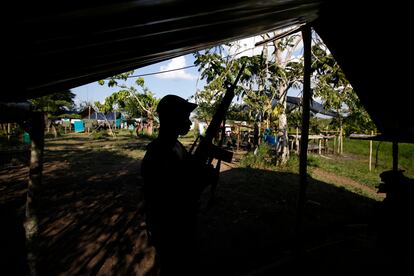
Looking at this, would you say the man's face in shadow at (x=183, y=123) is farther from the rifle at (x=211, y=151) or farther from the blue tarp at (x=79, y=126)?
the blue tarp at (x=79, y=126)

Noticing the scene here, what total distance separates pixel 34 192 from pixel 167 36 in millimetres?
2223

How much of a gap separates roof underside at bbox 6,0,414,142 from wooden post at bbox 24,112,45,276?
41 centimetres

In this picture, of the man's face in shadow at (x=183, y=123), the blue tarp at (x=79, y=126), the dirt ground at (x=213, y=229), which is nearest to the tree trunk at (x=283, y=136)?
the dirt ground at (x=213, y=229)

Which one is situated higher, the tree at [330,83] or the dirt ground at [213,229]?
the tree at [330,83]

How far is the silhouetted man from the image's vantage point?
6.70 ft

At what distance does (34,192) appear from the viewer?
2.68 metres

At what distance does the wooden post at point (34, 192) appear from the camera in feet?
8.30

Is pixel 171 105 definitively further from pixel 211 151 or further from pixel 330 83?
pixel 330 83

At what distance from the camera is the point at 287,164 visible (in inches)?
475

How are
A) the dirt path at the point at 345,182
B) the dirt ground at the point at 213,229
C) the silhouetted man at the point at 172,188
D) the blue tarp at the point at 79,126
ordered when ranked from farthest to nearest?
the blue tarp at the point at 79,126 → the dirt path at the point at 345,182 → the dirt ground at the point at 213,229 → the silhouetted man at the point at 172,188

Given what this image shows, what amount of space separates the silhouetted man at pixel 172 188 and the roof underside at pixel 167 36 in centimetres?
58

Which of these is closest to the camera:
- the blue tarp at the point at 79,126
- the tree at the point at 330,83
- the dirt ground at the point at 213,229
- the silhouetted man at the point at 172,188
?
the silhouetted man at the point at 172,188

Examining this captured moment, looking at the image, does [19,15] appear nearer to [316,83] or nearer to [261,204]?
[261,204]

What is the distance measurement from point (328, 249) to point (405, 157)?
16294 mm
